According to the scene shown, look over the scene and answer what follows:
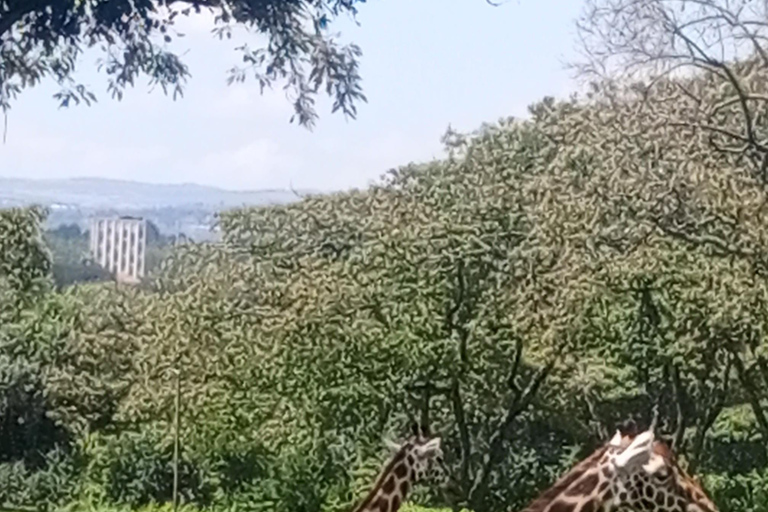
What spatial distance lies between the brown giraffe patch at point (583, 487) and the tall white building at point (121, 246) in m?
1.69

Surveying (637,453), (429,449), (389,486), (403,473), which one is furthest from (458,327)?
(637,453)

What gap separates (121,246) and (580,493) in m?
1.79

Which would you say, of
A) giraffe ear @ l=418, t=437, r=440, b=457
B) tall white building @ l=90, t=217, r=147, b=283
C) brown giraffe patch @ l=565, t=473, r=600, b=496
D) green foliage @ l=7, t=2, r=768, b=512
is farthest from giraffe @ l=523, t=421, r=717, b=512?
tall white building @ l=90, t=217, r=147, b=283

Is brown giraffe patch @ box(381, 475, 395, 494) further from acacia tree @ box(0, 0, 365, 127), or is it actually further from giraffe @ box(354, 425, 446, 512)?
acacia tree @ box(0, 0, 365, 127)

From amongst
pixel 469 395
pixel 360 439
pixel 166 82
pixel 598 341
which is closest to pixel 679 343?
pixel 598 341

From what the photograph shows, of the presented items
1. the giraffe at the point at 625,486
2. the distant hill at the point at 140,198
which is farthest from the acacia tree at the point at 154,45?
the giraffe at the point at 625,486

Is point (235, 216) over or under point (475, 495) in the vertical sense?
over

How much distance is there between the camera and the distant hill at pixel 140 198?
4316 mm

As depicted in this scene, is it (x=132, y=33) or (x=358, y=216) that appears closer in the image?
(x=132, y=33)

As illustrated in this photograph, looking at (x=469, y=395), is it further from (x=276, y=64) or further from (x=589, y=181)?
(x=276, y=64)

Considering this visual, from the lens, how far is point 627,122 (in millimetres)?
4406

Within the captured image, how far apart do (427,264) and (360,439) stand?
0.50m

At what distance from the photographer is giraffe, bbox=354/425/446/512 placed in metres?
3.66

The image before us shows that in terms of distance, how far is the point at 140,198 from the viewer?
4.36 m
